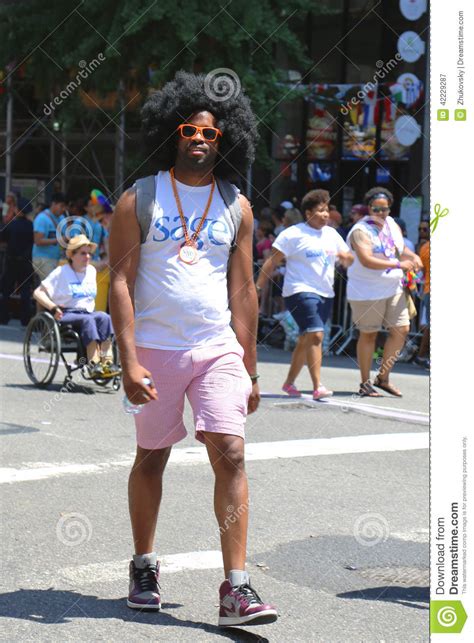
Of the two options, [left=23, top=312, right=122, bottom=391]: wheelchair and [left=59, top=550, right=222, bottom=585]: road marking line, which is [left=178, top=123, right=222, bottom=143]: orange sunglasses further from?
[left=23, top=312, right=122, bottom=391]: wheelchair

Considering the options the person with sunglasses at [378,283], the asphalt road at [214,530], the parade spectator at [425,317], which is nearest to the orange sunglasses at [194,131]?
the asphalt road at [214,530]

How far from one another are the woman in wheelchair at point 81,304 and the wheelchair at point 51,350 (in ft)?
0.25

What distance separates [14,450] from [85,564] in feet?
9.24

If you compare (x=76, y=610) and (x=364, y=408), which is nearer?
(x=76, y=610)

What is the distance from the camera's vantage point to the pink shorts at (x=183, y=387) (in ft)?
15.5

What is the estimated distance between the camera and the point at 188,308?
4.73 m

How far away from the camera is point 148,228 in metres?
4.70

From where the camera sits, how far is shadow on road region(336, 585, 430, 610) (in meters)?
5.02

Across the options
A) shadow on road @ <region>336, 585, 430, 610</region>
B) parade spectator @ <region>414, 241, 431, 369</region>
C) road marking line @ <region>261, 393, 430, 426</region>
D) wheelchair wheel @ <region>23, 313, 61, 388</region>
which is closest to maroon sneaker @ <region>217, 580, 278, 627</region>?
shadow on road @ <region>336, 585, 430, 610</region>

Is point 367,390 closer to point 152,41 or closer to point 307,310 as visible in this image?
point 307,310

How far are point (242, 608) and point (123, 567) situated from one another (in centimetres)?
107

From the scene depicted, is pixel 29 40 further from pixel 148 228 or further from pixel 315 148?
pixel 148 228

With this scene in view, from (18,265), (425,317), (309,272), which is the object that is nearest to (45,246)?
(18,265)
